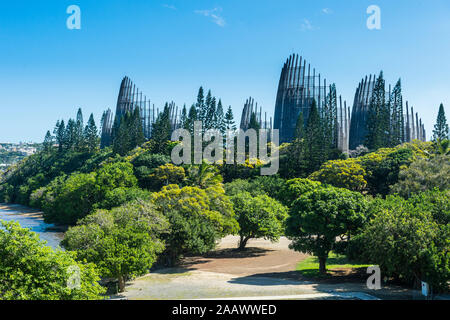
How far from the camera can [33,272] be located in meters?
12.2

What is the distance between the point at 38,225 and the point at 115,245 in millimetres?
35029

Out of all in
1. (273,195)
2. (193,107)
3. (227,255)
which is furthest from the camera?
(193,107)

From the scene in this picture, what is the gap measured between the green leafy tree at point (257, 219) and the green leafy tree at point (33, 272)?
19.7 m

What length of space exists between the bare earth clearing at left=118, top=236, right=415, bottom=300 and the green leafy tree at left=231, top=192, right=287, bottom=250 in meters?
1.60

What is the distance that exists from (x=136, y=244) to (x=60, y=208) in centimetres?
3121

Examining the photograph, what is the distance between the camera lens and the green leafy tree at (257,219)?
3125cm

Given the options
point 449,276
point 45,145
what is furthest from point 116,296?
point 45,145

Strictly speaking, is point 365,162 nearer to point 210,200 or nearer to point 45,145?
point 210,200

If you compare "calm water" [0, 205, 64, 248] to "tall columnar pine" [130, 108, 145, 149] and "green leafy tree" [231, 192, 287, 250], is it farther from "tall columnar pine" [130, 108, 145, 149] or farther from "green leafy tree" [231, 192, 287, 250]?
"tall columnar pine" [130, 108, 145, 149]

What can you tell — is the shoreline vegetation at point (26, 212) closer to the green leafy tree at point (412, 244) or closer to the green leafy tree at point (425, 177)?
the green leafy tree at point (425, 177)

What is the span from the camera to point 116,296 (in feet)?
64.1

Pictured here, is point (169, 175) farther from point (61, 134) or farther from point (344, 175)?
point (61, 134)

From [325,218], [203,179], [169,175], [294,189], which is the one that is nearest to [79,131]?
[169,175]

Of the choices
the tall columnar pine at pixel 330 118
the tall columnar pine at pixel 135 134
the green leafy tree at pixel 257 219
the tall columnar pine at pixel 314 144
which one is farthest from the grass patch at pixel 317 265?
the tall columnar pine at pixel 135 134
